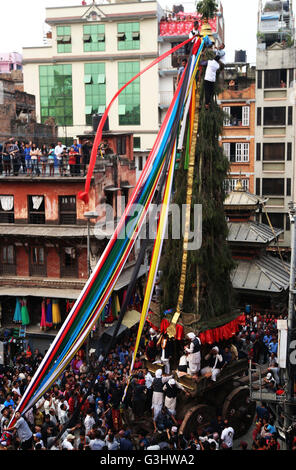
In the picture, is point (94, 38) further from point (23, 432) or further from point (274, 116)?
point (23, 432)

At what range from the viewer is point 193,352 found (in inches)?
548

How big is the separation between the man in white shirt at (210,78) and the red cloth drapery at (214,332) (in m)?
6.36

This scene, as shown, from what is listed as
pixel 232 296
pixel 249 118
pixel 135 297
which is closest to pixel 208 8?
pixel 232 296

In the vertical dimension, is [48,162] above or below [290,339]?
above

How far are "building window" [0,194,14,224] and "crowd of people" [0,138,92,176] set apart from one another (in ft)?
4.35

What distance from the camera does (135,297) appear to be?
29203 mm

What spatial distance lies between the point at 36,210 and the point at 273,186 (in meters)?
21.7

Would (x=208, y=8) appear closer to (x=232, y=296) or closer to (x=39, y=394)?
(x=232, y=296)

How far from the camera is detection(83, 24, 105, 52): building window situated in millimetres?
48844

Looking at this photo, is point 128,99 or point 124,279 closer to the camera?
point 124,279

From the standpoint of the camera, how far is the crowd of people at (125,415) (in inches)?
508

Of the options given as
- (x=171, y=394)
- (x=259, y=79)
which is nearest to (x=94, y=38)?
(x=259, y=79)

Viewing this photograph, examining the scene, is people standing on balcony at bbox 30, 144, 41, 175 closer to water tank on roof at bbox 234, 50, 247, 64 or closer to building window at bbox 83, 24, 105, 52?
building window at bbox 83, 24, 105, 52

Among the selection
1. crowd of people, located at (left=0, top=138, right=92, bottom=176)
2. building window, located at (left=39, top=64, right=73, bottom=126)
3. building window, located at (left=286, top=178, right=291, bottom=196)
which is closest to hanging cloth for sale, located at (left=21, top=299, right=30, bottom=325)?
crowd of people, located at (left=0, top=138, right=92, bottom=176)
